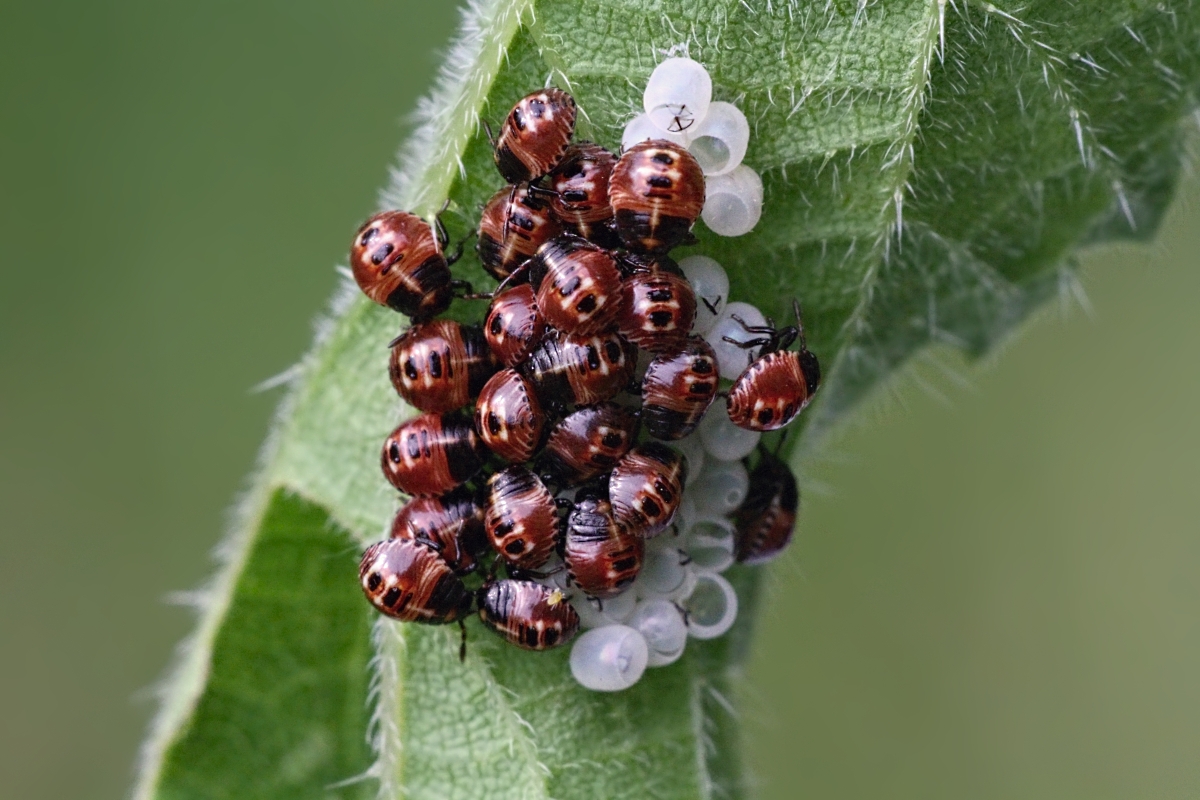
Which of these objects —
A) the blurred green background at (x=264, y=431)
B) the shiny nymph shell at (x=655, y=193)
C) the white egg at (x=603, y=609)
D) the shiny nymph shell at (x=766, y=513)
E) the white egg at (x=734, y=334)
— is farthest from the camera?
the blurred green background at (x=264, y=431)

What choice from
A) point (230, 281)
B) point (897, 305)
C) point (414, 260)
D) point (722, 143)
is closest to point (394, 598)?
point (414, 260)

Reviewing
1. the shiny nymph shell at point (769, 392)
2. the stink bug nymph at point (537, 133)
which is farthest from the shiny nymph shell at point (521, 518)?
the stink bug nymph at point (537, 133)


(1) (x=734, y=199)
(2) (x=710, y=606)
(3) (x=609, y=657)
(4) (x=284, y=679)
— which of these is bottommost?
(4) (x=284, y=679)

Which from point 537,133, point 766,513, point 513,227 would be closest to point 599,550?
point 766,513

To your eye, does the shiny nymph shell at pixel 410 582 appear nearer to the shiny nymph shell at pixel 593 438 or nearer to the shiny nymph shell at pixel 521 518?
the shiny nymph shell at pixel 521 518

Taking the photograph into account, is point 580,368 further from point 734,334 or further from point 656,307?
point 734,334

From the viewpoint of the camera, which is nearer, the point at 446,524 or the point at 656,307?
the point at 656,307
